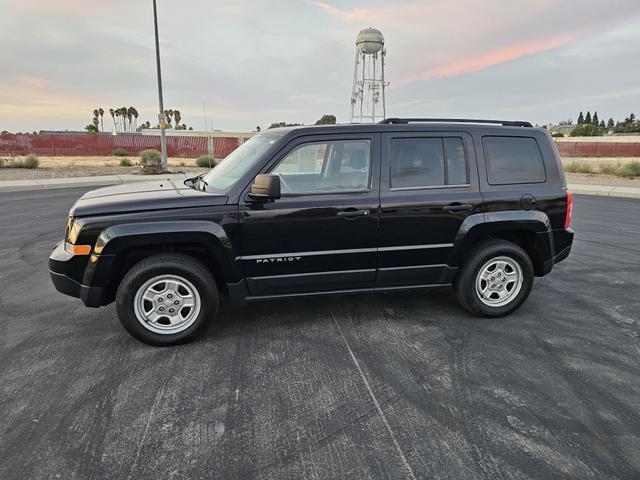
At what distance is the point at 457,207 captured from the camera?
4215mm

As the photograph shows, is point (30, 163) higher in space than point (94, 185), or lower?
higher

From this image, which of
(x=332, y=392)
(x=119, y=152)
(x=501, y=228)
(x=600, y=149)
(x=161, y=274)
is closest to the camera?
(x=332, y=392)

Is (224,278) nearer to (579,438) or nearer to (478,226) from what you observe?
(478,226)

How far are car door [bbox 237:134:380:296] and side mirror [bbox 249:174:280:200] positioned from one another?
0.17m

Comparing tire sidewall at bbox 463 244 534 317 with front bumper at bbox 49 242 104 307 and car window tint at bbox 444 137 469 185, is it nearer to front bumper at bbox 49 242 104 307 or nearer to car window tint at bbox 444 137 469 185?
car window tint at bbox 444 137 469 185

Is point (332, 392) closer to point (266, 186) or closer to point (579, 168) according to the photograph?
point (266, 186)

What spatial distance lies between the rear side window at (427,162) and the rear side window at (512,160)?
30 centimetres

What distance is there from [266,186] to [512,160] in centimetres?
255

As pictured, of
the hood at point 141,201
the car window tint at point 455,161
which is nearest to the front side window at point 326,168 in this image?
the hood at point 141,201

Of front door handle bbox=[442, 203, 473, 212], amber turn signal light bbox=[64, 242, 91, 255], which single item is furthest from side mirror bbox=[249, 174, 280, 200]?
front door handle bbox=[442, 203, 473, 212]

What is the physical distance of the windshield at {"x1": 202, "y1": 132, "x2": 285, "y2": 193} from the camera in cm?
398

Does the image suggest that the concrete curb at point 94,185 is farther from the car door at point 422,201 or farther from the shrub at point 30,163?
the car door at point 422,201

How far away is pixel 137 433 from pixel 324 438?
3.80 feet

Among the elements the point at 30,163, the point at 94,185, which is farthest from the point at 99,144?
the point at 94,185
